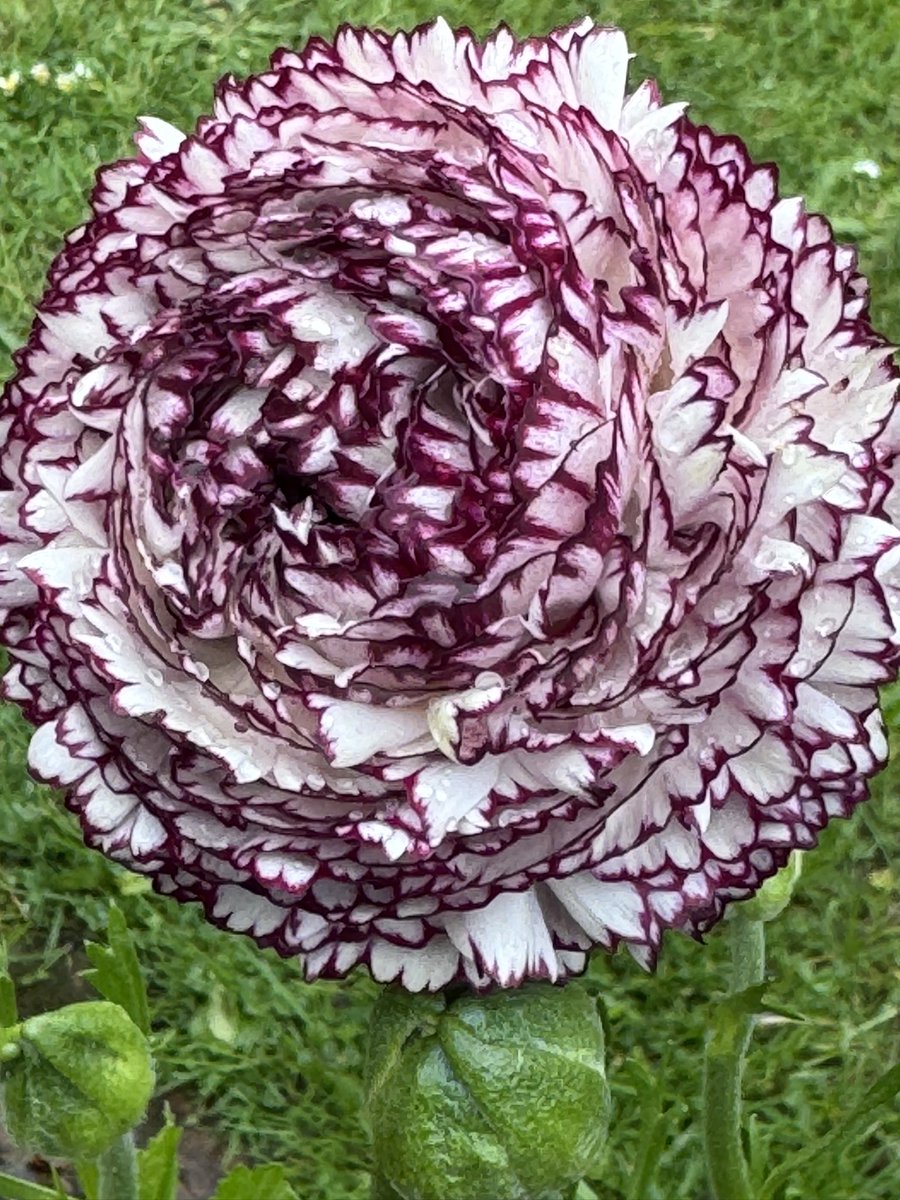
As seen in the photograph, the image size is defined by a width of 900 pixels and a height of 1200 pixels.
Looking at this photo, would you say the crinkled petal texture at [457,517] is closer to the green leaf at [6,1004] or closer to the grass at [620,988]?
the green leaf at [6,1004]

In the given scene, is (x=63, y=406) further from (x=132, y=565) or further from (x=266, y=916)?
(x=266, y=916)

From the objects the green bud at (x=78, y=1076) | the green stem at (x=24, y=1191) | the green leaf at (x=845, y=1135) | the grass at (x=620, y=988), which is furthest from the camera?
the grass at (x=620, y=988)

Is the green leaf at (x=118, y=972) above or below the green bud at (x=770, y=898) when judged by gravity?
below

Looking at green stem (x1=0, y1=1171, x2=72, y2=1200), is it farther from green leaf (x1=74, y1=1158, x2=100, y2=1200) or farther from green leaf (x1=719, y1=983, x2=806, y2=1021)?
green leaf (x1=719, y1=983, x2=806, y2=1021)

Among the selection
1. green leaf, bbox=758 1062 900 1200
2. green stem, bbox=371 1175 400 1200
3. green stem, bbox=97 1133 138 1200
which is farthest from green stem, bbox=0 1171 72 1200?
green leaf, bbox=758 1062 900 1200

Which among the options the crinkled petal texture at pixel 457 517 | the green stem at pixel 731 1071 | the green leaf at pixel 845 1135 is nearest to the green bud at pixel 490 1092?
the crinkled petal texture at pixel 457 517

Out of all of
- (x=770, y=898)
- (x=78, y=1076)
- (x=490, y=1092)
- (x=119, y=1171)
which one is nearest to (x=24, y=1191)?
(x=119, y=1171)

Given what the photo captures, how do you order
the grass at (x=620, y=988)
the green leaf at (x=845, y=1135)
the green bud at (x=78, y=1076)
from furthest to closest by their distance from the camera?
the grass at (x=620, y=988) → the green leaf at (x=845, y=1135) → the green bud at (x=78, y=1076)
